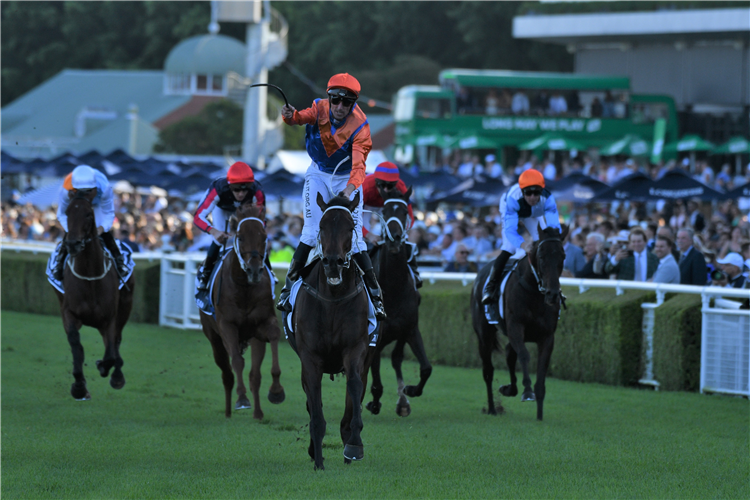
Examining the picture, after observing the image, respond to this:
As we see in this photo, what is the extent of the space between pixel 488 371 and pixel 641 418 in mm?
1330

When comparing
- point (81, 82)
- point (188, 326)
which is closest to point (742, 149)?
point (188, 326)

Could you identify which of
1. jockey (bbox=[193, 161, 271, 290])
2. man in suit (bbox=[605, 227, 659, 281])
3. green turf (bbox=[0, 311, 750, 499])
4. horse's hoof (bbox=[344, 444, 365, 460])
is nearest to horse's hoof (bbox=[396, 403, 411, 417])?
green turf (bbox=[0, 311, 750, 499])

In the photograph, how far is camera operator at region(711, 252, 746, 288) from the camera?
9641 millimetres

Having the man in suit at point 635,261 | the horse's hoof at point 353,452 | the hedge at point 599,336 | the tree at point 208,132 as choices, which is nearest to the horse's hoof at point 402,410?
the horse's hoof at point 353,452

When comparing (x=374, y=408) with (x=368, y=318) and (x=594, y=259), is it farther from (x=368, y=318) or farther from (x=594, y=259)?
(x=594, y=259)

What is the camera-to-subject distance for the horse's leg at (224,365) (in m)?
8.20

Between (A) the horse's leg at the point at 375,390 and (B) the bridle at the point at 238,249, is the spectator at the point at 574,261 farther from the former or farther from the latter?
(B) the bridle at the point at 238,249

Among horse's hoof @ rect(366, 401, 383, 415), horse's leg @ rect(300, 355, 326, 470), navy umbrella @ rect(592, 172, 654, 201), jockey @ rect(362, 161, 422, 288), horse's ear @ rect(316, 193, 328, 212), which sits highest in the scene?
navy umbrella @ rect(592, 172, 654, 201)

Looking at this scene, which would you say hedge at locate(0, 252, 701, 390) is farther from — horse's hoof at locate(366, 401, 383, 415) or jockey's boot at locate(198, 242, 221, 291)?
jockey's boot at locate(198, 242, 221, 291)

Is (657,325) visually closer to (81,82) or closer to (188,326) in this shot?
(188,326)

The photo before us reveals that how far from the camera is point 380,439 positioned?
7082 millimetres

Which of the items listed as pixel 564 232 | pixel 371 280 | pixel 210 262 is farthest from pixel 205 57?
pixel 371 280

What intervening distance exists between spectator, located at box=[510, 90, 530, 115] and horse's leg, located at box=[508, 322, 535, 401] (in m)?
21.3

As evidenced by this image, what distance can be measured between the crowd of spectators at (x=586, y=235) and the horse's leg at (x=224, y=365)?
178 cm
